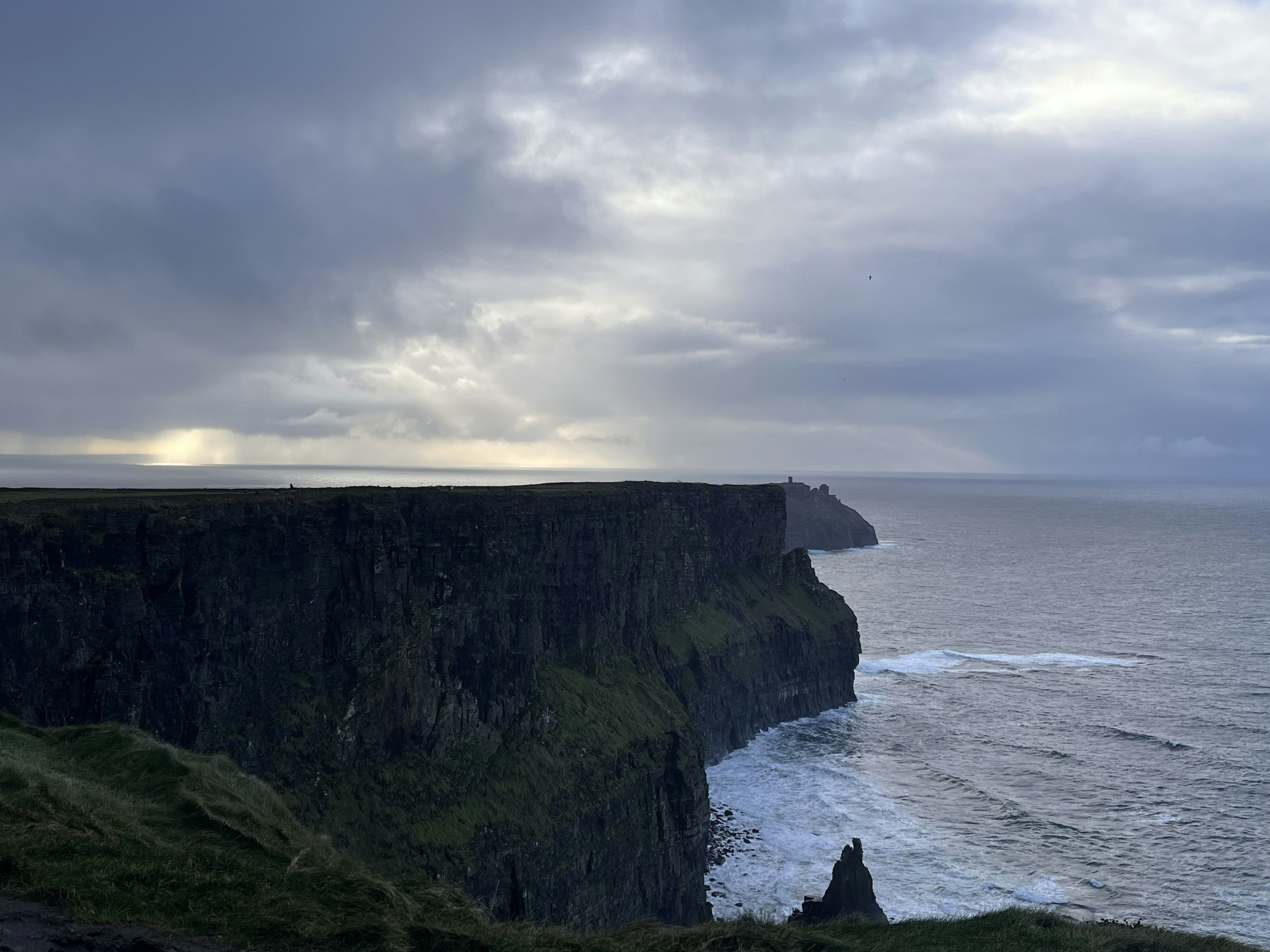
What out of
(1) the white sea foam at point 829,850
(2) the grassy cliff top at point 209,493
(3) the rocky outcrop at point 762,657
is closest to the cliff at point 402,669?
(2) the grassy cliff top at point 209,493

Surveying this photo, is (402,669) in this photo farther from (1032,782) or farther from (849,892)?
(1032,782)

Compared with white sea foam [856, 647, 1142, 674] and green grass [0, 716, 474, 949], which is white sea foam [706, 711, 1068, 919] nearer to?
green grass [0, 716, 474, 949]

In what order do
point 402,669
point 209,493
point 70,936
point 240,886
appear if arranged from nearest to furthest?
point 70,936, point 240,886, point 402,669, point 209,493

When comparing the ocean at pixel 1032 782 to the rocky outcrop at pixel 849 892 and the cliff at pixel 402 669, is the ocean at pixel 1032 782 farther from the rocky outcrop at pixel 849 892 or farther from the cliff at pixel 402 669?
the cliff at pixel 402 669

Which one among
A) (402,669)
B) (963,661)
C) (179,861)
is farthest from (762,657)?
(179,861)

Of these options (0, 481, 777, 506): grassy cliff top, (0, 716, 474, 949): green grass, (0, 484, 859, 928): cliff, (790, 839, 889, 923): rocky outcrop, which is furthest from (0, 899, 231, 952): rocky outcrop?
(790, 839, 889, 923): rocky outcrop

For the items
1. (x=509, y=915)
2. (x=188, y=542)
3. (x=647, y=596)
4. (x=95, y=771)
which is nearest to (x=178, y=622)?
(x=188, y=542)
